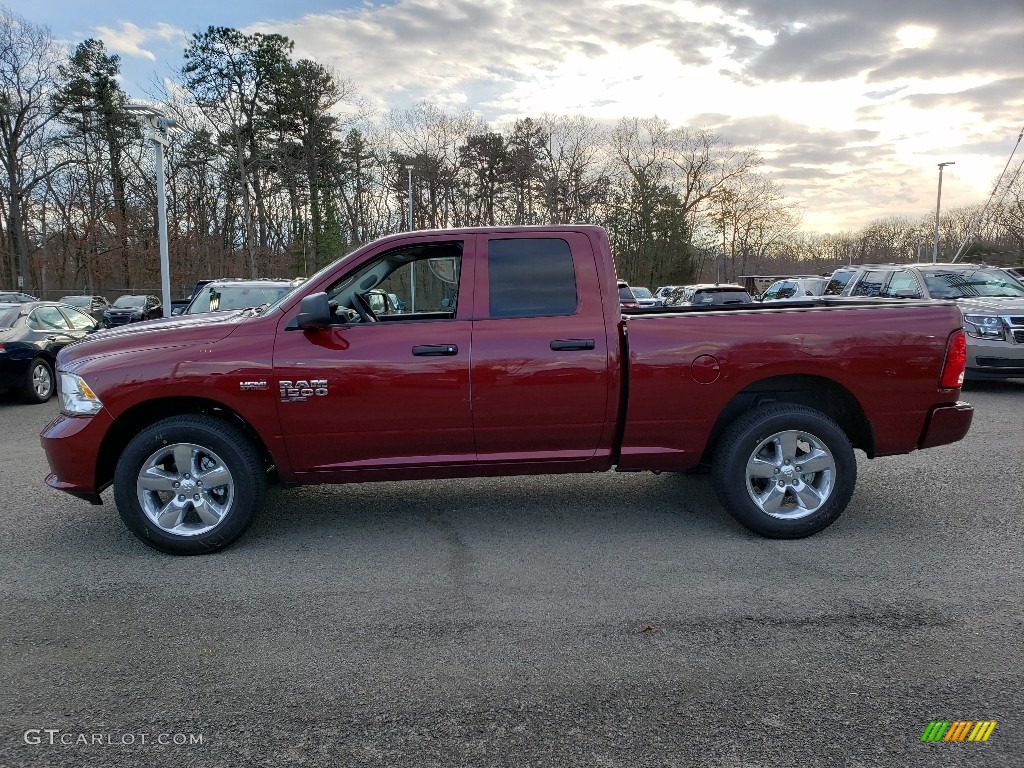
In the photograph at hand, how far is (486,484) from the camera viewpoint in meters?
5.84

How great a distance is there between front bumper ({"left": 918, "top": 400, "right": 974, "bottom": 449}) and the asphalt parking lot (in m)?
0.63

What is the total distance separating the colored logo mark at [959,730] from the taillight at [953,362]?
2481mm

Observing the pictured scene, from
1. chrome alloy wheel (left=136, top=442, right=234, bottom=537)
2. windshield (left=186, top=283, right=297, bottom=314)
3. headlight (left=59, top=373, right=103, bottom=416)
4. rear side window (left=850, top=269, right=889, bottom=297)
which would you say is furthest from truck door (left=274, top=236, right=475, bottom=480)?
rear side window (left=850, top=269, right=889, bottom=297)

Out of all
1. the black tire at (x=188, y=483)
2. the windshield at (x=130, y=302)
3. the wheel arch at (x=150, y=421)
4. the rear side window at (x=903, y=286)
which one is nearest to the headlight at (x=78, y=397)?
the wheel arch at (x=150, y=421)

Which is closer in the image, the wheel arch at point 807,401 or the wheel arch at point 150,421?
the wheel arch at point 150,421

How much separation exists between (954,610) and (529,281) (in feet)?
9.66

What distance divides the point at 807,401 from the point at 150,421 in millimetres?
4340

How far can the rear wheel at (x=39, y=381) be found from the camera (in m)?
10.6

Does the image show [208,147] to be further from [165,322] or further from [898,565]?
[898,565]

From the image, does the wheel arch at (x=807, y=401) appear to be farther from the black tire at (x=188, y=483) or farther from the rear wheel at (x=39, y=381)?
the rear wheel at (x=39, y=381)

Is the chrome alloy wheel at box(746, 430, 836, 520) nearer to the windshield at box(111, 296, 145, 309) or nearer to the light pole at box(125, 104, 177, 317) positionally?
the light pole at box(125, 104, 177, 317)

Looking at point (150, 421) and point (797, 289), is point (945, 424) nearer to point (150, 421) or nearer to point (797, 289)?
point (150, 421)

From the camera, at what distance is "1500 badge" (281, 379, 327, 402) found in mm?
4273

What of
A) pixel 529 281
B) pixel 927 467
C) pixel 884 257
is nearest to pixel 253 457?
pixel 529 281
